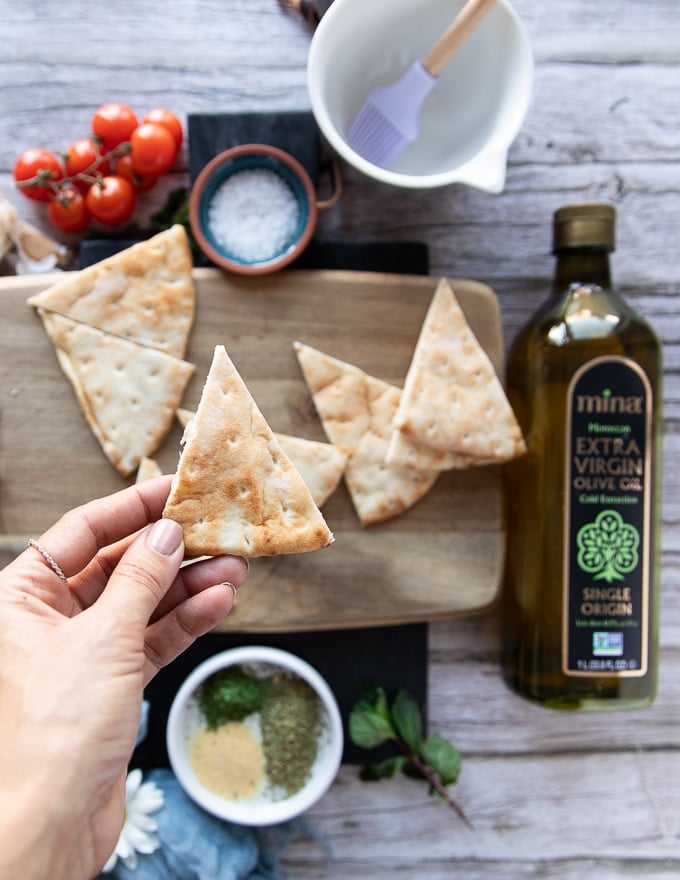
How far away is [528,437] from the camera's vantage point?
6.37 ft

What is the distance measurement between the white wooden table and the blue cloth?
10.0 inches

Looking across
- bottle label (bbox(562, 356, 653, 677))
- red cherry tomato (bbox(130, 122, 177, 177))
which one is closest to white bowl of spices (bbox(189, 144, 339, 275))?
red cherry tomato (bbox(130, 122, 177, 177))

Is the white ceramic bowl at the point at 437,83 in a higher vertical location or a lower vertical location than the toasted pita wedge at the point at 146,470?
higher

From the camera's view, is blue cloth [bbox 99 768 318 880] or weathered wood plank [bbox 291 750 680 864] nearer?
blue cloth [bbox 99 768 318 880]

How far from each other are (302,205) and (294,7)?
523 mm

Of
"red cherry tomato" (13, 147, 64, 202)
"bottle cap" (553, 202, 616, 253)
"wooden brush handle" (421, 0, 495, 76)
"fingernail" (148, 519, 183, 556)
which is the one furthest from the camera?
"red cherry tomato" (13, 147, 64, 202)

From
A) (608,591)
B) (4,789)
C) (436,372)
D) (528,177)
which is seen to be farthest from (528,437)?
(4,789)

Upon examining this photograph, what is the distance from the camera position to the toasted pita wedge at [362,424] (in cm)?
191

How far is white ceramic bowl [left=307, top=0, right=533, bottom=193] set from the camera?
5.65 ft

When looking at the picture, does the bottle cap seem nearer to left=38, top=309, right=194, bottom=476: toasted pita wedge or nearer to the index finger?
left=38, top=309, right=194, bottom=476: toasted pita wedge

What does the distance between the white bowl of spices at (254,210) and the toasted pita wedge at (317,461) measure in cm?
41

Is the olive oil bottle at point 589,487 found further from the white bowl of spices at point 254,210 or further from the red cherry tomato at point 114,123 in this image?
the red cherry tomato at point 114,123

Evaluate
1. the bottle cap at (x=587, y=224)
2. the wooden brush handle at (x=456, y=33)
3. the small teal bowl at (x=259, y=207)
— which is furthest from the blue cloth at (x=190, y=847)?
the wooden brush handle at (x=456, y=33)

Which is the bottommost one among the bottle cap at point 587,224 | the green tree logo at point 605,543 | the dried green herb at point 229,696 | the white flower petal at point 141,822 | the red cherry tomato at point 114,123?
the white flower petal at point 141,822
